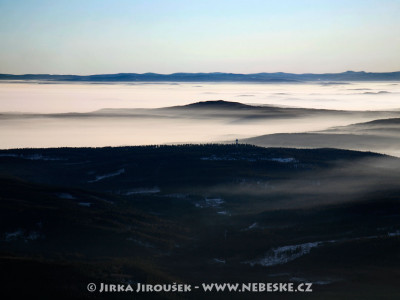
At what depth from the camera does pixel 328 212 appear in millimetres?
123688

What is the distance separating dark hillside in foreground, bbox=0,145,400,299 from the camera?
74875 millimetres

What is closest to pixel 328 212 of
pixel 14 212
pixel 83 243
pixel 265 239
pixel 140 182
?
pixel 265 239

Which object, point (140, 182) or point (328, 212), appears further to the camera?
point (140, 182)

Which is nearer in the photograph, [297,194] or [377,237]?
[377,237]

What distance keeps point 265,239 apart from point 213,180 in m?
75.6

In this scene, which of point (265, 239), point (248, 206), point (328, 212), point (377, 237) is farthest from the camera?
point (248, 206)

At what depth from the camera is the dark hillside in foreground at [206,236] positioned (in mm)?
74875

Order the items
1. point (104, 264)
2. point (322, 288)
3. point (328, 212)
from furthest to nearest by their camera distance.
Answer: point (328, 212)
point (104, 264)
point (322, 288)

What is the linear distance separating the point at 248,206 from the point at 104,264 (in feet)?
226

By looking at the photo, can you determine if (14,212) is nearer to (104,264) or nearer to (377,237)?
(104,264)

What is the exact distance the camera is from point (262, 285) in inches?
3031

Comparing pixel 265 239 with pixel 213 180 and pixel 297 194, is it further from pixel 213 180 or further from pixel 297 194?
pixel 213 180

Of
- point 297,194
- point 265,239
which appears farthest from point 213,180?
point 265,239

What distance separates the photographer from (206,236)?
4513 inches
